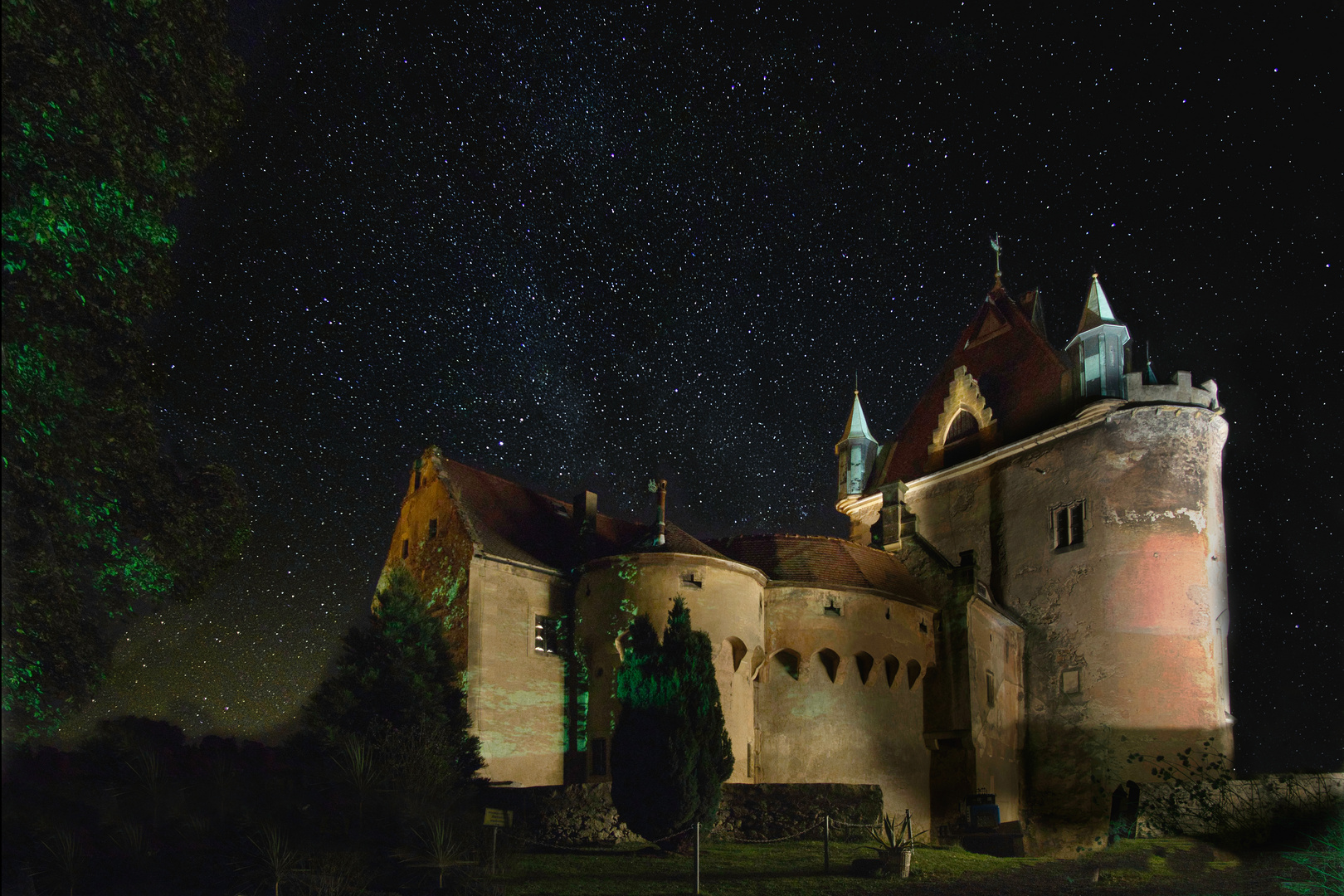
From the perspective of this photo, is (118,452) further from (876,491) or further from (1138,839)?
(876,491)

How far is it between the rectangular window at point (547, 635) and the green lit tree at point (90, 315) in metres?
12.9

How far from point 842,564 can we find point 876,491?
1024cm

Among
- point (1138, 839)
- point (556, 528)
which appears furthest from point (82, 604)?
point (1138, 839)

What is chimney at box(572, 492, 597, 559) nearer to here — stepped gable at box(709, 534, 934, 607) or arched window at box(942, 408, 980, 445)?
stepped gable at box(709, 534, 934, 607)

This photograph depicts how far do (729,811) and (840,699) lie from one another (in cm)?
757

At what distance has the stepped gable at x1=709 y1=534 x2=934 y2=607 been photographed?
31.5 metres

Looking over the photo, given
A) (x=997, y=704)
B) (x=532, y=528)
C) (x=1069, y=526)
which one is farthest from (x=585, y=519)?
(x=1069, y=526)

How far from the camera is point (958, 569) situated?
33.7 meters

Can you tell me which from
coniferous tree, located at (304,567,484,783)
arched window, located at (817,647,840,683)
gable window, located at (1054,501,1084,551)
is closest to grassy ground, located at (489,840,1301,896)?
coniferous tree, located at (304,567,484,783)

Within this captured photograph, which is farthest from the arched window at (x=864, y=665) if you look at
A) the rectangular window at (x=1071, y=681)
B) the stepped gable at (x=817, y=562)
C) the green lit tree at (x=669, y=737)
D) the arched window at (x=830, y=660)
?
the green lit tree at (x=669, y=737)

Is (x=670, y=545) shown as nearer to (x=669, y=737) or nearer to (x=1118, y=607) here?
(x=669, y=737)

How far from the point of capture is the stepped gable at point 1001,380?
38.3 meters

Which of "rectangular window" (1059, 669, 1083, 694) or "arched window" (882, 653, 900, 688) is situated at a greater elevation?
"arched window" (882, 653, 900, 688)

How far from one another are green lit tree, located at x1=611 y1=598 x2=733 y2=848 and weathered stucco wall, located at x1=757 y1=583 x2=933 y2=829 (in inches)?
287
